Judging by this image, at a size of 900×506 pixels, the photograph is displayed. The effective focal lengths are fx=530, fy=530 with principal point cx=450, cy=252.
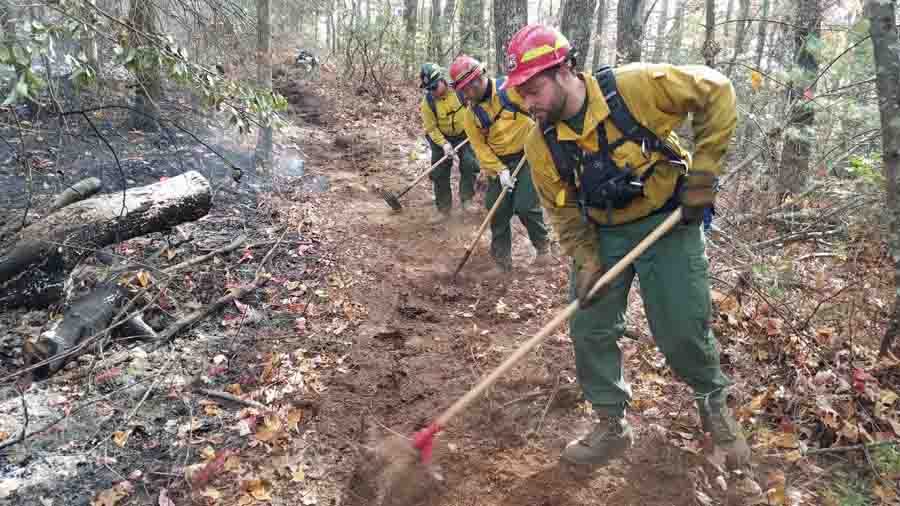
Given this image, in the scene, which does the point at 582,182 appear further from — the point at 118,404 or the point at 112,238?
the point at 112,238

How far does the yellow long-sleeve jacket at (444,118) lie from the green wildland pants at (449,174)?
0.50 ft

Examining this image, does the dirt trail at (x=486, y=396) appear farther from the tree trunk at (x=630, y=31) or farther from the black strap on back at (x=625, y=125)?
the tree trunk at (x=630, y=31)

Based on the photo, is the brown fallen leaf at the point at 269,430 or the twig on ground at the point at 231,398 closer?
the brown fallen leaf at the point at 269,430

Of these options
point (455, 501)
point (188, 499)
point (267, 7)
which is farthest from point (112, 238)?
point (267, 7)

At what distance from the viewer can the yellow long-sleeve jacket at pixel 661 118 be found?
267 centimetres

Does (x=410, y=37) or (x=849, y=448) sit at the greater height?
(x=410, y=37)

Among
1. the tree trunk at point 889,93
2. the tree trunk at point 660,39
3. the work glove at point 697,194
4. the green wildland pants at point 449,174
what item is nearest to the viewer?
the work glove at point 697,194

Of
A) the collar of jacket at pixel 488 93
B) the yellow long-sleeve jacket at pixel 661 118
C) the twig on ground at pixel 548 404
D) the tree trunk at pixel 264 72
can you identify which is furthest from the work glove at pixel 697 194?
the tree trunk at pixel 264 72

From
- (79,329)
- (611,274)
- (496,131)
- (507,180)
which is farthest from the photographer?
(496,131)

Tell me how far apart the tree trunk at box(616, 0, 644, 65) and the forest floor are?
4047 mm

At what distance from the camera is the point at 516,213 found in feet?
20.2

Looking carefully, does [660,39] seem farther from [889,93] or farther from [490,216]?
[889,93]

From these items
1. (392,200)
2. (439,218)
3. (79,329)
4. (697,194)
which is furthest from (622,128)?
(392,200)

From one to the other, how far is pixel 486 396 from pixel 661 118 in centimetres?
227
